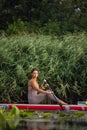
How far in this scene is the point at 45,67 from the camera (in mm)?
20875

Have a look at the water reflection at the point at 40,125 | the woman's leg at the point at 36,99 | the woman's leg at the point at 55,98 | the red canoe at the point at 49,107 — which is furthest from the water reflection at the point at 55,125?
the woman's leg at the point at 36,99

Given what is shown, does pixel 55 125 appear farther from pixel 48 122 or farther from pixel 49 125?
pixel 48 122

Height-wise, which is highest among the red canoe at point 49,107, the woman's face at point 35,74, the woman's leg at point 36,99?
the woman's face at point 35,74

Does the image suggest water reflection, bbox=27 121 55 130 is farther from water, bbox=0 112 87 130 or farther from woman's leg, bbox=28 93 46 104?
woman's leg, bbox=28 93 46 104

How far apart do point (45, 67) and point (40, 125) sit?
7302mm

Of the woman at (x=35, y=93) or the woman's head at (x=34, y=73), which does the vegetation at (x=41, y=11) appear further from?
the woman's head at (x=34, y=73)

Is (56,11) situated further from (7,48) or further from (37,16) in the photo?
(7,48)

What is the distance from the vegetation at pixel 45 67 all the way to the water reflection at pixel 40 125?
19.9 ft

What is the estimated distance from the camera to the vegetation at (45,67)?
20.6 meters

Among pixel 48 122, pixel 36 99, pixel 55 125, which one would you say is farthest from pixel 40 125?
pixel 36 99

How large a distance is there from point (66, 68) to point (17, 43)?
73.8 inches

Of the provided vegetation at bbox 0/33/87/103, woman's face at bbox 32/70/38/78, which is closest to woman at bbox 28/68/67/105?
woman's face at bbox 32/70/38/78

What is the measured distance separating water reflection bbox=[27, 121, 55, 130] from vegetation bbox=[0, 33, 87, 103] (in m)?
6.08

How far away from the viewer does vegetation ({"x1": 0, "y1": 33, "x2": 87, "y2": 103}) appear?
20.6m
